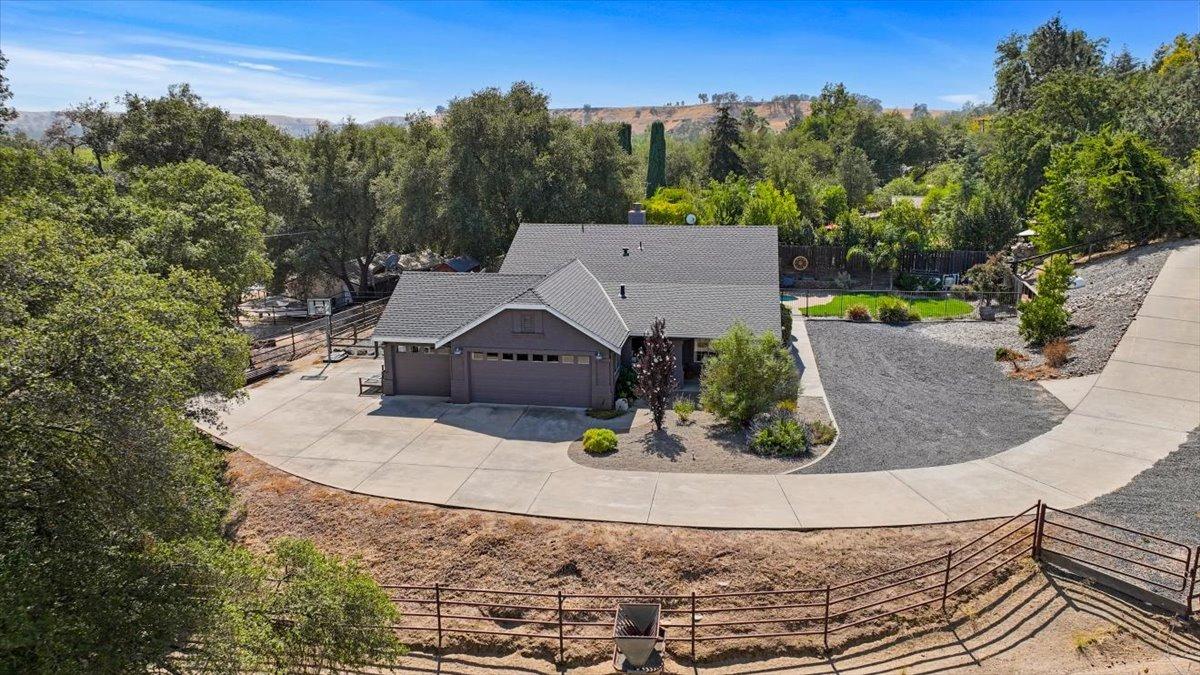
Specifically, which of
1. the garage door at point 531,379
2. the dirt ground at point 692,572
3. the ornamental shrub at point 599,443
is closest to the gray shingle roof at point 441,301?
the garage door at point 531,379

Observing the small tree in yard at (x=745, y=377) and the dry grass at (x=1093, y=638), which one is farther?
the small tree in yard at (x=745, y=377)

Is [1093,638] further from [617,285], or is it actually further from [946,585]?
[617,285]

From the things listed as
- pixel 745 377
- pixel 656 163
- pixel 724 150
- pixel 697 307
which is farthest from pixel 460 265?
pixel 656 163

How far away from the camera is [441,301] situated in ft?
84.2

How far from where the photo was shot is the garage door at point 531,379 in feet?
78.3

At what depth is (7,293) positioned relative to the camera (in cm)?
938

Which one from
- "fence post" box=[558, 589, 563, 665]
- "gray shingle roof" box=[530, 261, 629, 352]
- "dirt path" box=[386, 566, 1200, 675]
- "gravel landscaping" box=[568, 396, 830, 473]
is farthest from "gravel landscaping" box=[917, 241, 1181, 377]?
"fence post" box=[558, 589, 563, 665]

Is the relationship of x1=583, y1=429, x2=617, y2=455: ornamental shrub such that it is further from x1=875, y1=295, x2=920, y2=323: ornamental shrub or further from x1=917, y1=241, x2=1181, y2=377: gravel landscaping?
x1=875, y1=295, x2=920, y2=323: ornamental shrub

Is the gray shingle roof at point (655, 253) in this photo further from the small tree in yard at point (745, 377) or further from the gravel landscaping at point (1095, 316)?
the gravel landscaping at point (1095, 316)

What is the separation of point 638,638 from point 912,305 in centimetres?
2939

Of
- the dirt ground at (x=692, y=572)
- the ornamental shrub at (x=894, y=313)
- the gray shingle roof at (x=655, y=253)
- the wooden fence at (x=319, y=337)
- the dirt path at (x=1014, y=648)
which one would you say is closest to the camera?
the dirt path at (x=1014, y=648)

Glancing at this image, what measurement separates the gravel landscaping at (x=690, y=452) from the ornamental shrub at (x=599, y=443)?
0.17 metres

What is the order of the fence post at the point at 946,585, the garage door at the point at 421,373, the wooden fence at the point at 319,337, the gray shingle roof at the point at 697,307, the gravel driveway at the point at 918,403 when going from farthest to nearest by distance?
the wooden fence at the point at 319,337 → the gray shingle roof at the point at 697,307 → the garage door at the point at 421,373 → the gravel driveway at the point at 918,403 → the fence post at the point at 946,585

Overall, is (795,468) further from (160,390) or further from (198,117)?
(198,117)
